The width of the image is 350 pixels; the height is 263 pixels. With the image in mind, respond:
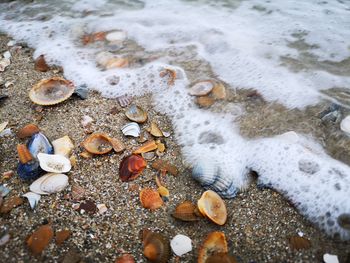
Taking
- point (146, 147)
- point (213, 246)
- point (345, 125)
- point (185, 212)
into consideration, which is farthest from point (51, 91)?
point (345, 125)

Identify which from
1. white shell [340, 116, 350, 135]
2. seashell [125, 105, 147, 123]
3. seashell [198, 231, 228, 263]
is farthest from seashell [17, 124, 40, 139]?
white shell [340, 116, 350, 135]

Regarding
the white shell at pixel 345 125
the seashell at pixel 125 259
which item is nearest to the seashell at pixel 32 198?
the seashell at pixel 125 259

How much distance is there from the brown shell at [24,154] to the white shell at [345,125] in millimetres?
2056

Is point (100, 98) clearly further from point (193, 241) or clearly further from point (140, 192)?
point (193, 241)

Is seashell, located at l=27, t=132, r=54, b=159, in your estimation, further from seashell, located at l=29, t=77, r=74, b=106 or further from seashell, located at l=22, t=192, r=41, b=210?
seashell, located at l=29, t=77, r=74, b=106

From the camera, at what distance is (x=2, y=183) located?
2.05 metres

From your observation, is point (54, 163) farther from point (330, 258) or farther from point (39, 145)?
point (330, 258)

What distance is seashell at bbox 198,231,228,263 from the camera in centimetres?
177

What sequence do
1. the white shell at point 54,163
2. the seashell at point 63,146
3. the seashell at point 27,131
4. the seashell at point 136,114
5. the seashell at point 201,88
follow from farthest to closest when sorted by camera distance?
1. the seashell at point 201,88
2. the seashell at point 136,114
3. the seashell at point 27,131
4. the seashell at point 63,146
5. the white shell at point 54,163

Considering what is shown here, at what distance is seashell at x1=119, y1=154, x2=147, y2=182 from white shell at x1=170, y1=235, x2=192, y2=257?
48cm

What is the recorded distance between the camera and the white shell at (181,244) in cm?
179

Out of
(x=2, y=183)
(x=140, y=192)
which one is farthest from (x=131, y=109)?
(x=2, y=183)

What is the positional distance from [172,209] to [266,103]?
115cm

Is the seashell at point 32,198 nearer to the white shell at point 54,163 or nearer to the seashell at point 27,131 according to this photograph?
the white shell at point 54,163
